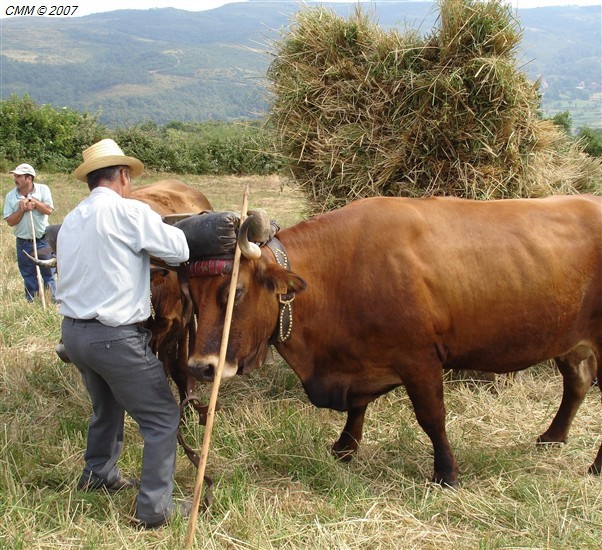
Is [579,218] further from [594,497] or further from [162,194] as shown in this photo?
[162,194]

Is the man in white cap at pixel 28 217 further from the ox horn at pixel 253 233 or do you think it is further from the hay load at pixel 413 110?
the ox horn at pixel 253 233

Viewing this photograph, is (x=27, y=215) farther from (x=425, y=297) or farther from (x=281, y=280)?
(x=425, y=297)

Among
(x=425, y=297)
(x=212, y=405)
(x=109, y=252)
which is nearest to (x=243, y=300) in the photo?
(x=212, y=405)

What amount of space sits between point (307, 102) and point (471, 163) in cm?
151

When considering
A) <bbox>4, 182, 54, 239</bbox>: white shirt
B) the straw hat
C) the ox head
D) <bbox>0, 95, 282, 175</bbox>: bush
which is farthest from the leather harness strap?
<bbox>0, 95, 282, 175</bbox>: bush

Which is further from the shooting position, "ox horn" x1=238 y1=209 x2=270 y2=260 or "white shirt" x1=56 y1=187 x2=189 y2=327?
"ox horn" x1=238 y1=209 x2=270 y2=260

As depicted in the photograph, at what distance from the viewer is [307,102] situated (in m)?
5.82

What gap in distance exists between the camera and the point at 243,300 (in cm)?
379

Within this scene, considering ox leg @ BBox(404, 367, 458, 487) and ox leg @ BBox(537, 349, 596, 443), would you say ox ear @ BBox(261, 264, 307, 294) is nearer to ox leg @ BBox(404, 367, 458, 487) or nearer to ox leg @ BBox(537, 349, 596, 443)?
ox leg @ BBox(404, 367, 458, 487)

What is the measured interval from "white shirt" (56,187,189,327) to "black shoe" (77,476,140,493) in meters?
1.12

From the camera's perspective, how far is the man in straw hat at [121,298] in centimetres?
339

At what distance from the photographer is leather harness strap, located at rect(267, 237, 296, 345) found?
3953mm

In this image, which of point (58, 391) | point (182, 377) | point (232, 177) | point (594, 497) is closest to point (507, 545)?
point (594, 497)

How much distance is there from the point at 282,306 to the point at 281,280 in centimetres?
26
